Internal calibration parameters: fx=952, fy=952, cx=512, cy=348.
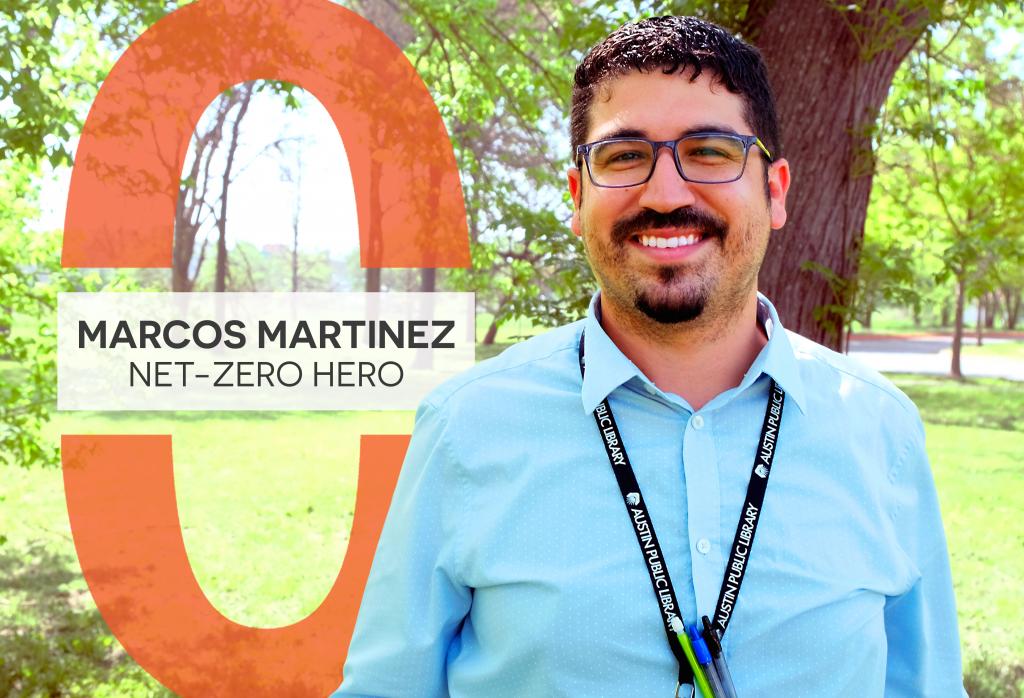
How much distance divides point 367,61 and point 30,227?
2091 millimetres

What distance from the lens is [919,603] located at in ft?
5.36

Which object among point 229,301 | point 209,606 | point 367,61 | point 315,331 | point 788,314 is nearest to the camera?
point 788,314

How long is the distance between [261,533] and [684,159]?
743 centimetres

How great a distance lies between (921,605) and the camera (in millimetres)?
1637

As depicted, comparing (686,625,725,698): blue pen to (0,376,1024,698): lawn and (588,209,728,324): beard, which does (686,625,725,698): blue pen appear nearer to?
(588,209,728,324): beard

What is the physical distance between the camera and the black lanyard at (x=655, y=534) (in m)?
1.41

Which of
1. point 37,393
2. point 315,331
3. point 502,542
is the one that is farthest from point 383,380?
point 315,331

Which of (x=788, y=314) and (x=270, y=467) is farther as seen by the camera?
(x=270, y=467)

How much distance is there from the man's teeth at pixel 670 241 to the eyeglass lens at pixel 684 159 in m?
0.09

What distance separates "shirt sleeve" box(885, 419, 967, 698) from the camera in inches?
64.4

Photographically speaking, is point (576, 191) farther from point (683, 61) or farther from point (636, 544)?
point (636, 544)

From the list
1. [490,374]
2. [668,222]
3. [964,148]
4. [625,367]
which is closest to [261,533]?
[964,148]

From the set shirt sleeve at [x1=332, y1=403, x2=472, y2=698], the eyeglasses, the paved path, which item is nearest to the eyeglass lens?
the eyeglasses

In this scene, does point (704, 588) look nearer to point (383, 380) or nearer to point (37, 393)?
point (383, 380)
